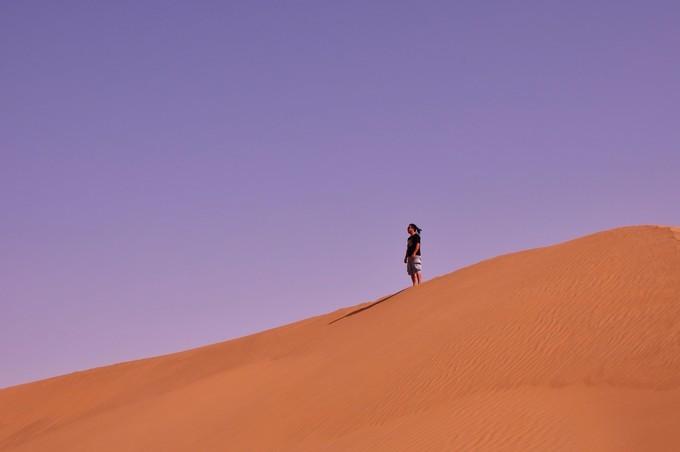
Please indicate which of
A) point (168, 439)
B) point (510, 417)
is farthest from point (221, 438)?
point (510, 417)

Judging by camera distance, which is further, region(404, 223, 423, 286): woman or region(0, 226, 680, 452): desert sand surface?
region(404, 223, 423, 286): woman

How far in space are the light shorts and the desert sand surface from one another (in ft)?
1.53

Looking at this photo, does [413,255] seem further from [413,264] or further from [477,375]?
[477,375]

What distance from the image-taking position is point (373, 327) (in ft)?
Result: 51.6

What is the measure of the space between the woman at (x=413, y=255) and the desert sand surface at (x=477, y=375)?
45 centimetres

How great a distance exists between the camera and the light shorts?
1841cm

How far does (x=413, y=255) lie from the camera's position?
18219 millimetres

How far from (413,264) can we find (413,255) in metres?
0.41

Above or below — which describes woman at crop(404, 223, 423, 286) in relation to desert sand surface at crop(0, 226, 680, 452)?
above

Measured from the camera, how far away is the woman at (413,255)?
1770 cm

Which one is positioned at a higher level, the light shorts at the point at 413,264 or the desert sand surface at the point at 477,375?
the light shorts at the point at 413,264

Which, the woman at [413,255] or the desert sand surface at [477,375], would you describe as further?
the woman at [413,255]

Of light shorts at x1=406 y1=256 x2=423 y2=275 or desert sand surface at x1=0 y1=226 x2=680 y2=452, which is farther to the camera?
light shorts at x1=406 y1=256 x2=423 y2=275

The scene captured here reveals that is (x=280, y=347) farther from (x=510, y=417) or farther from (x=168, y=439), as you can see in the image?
(x=510, y=417)
